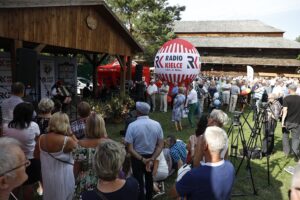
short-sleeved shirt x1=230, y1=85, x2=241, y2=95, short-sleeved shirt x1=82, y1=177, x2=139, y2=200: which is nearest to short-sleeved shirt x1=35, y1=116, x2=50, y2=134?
short-sleeved shirt x1=82, y1=177, x2=139, y2=200

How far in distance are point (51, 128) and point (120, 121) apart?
27.6 feet

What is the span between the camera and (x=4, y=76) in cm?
1031

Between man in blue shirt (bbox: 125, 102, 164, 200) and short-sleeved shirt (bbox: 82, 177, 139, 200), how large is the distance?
1850mm

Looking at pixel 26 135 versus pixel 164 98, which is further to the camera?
pixel 164 98

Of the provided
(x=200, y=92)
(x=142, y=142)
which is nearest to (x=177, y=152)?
(x=142, y=142)

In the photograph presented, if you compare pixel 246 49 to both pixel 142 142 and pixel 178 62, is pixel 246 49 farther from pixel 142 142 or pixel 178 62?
pixel 142 142

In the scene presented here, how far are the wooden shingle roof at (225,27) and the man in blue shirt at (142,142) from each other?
43.7 meters

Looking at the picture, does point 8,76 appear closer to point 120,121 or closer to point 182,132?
point 120,121

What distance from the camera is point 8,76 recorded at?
10.4 meters

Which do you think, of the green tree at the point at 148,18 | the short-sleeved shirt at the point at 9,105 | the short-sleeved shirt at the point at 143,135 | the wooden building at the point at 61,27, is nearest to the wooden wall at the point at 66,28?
the wooden building at the point at 61,27

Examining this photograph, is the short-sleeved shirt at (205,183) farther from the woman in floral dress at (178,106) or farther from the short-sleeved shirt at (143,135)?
the woman in floral dress at (178,106)

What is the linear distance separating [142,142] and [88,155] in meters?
1.21

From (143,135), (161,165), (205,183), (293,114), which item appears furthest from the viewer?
(293,114)

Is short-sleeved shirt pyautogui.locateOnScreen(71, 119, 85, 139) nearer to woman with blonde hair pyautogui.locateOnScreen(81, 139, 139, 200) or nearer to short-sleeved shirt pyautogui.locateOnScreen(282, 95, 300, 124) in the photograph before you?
woman with blonde hair pyautogui.locateOnScreen(81, 139, 139, 200)
